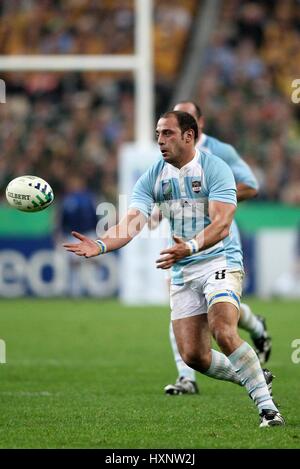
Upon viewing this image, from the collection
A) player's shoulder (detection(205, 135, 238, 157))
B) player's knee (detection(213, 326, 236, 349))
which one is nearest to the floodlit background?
player's knee (detection(213, 326, 236, 349))

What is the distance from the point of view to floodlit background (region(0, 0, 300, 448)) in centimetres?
955

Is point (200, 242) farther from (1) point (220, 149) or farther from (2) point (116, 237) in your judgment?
(1) point (220, 149)

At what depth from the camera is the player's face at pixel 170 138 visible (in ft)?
25.1

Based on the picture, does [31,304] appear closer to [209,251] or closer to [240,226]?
[240,226]

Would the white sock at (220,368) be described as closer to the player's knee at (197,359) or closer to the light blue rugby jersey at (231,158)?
the player's knee at (197,359)

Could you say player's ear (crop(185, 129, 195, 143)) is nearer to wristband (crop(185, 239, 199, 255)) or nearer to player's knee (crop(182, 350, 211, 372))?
wristband (crop(185, 239, 199, 255))

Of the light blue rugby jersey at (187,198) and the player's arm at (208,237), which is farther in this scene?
the light blue rugby jersey at (187,198)

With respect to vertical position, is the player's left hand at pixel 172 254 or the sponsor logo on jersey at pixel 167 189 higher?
the sponsor logo on jersey at pixel 167 189

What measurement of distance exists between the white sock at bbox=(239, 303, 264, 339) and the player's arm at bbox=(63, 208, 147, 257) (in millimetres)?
2281

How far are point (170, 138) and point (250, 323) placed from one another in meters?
2.80

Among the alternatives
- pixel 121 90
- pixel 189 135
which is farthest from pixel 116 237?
pixel 121 90

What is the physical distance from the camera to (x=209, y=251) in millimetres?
7914

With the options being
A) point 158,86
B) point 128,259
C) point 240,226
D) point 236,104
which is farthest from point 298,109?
point 128,259

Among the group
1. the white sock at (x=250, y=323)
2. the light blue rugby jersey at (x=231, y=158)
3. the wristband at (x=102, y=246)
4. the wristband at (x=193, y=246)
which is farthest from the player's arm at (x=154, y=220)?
the wristband at (x=193, y=246)
